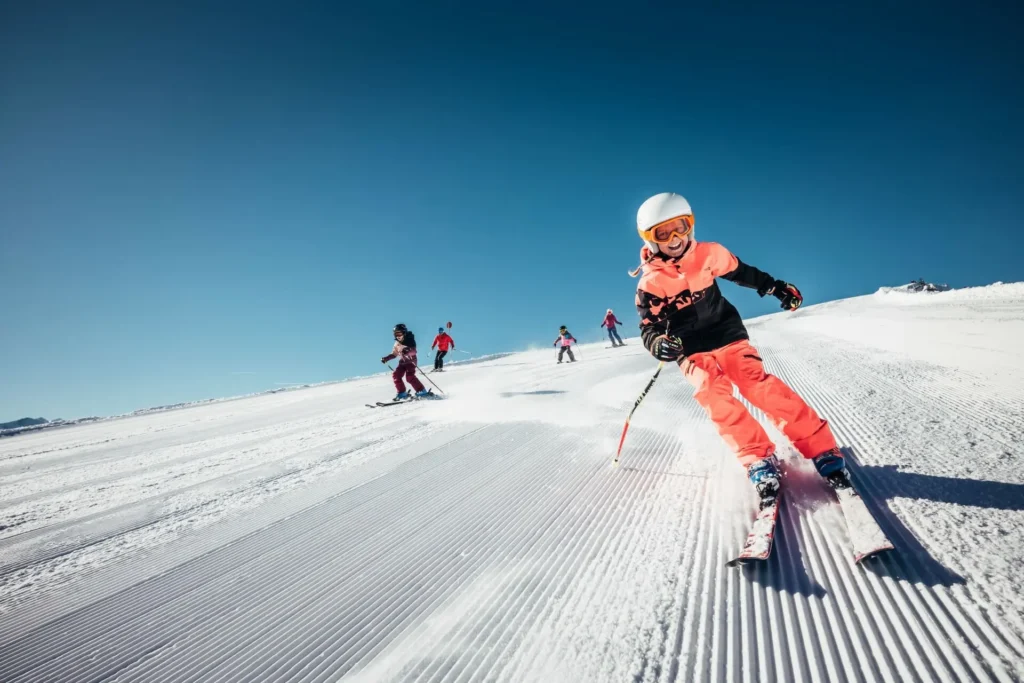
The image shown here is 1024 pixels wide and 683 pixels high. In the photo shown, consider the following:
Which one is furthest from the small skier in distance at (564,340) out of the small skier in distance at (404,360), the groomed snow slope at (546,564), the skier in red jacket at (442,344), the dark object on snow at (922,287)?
the dark object on snow at (922,287)

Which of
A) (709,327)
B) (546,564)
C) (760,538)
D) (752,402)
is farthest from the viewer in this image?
(709,327)

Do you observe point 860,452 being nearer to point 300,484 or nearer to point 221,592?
point 221,592

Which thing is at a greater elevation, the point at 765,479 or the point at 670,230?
the point at 670,230

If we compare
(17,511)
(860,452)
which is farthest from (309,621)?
(17,511)

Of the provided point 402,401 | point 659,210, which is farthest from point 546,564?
point 402,401

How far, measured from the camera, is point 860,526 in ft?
5.63

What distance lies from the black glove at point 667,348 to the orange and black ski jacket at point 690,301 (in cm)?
8

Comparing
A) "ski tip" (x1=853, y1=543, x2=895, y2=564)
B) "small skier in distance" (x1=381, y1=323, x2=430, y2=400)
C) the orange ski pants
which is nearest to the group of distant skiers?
the orange ski pants

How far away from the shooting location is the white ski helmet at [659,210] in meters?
2.72

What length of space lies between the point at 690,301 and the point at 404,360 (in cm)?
830

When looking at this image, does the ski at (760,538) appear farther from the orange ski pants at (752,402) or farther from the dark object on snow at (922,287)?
the dark object on snow at (922,287)

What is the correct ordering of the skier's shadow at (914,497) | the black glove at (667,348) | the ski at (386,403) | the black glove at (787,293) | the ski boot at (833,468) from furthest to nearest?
the ski at (386,403) < the black glove at (787,293) < the black glove at (667,348) < the ski boot at (833,468) < the skier's shadow at (914,497)

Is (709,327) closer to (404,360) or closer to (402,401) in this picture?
(402,401)

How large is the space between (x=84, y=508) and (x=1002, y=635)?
6.03 meters
